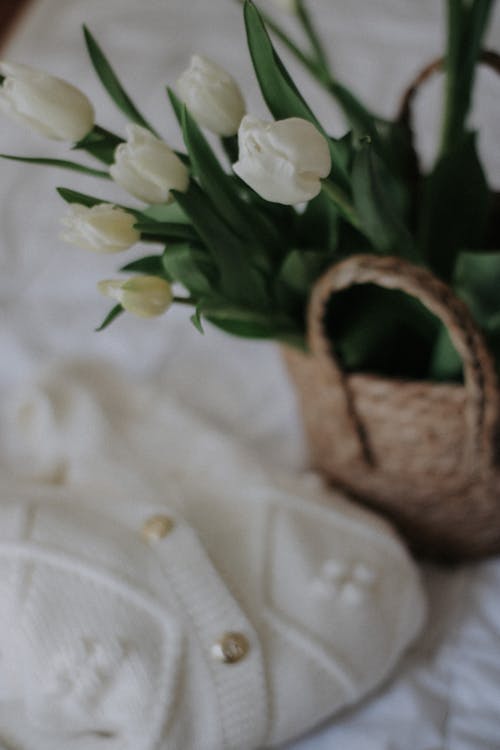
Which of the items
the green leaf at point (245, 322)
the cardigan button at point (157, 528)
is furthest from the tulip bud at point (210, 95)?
the cardigan button at point (157, 528)

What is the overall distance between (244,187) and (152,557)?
Result: 0.79 ft

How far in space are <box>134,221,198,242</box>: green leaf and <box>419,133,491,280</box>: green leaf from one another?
0.16 meters

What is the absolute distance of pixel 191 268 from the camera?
18.3 inches

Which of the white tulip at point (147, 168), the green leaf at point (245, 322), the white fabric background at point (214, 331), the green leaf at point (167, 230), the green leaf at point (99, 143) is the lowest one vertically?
the white fabric background at point (214, 331)

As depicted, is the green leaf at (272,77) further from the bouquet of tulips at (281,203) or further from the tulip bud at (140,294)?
the tulip bud at (140,294)

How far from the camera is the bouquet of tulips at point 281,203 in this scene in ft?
1.31

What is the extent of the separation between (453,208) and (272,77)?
18 cm

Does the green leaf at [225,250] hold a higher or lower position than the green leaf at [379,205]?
lower

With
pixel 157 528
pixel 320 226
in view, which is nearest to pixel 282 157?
pixel 320 226

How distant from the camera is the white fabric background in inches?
21.4

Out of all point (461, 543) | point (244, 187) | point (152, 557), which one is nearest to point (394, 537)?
point (461, 543)

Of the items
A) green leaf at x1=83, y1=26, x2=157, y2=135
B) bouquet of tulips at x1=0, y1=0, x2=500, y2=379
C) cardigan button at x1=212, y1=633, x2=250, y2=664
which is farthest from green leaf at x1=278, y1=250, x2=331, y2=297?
cardigan button at x1=212, y1=633, x2=250, y2=664

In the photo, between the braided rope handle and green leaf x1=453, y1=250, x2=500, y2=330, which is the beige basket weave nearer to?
green leaf x1=453, y1=250, x2=500, y2=330

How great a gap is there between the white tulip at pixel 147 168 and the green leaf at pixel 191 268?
34 millimetres
